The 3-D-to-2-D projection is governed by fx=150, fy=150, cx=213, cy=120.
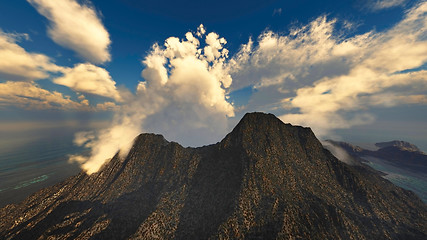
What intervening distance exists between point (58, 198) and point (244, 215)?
15346 centimetres

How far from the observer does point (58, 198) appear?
125625mm

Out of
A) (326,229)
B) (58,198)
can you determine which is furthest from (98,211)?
(326,229)

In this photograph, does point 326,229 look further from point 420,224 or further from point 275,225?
point 420,224

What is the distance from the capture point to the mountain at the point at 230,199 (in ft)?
285

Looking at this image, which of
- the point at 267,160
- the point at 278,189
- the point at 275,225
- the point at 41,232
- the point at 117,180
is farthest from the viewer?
the point at 117,180

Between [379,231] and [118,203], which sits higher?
[118,203]

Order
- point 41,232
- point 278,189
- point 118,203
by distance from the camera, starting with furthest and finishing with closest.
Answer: point 118,203 < point 278,189 < point 41,232

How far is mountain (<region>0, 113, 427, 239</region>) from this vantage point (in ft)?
285

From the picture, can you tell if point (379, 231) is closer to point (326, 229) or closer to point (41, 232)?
point (326, 229)

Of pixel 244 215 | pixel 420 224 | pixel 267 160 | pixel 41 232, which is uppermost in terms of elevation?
pixel 267 160

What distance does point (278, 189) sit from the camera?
100438 mm

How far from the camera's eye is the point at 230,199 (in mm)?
97750

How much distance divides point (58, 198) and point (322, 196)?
20640cm

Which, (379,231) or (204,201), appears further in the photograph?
(204,201)
